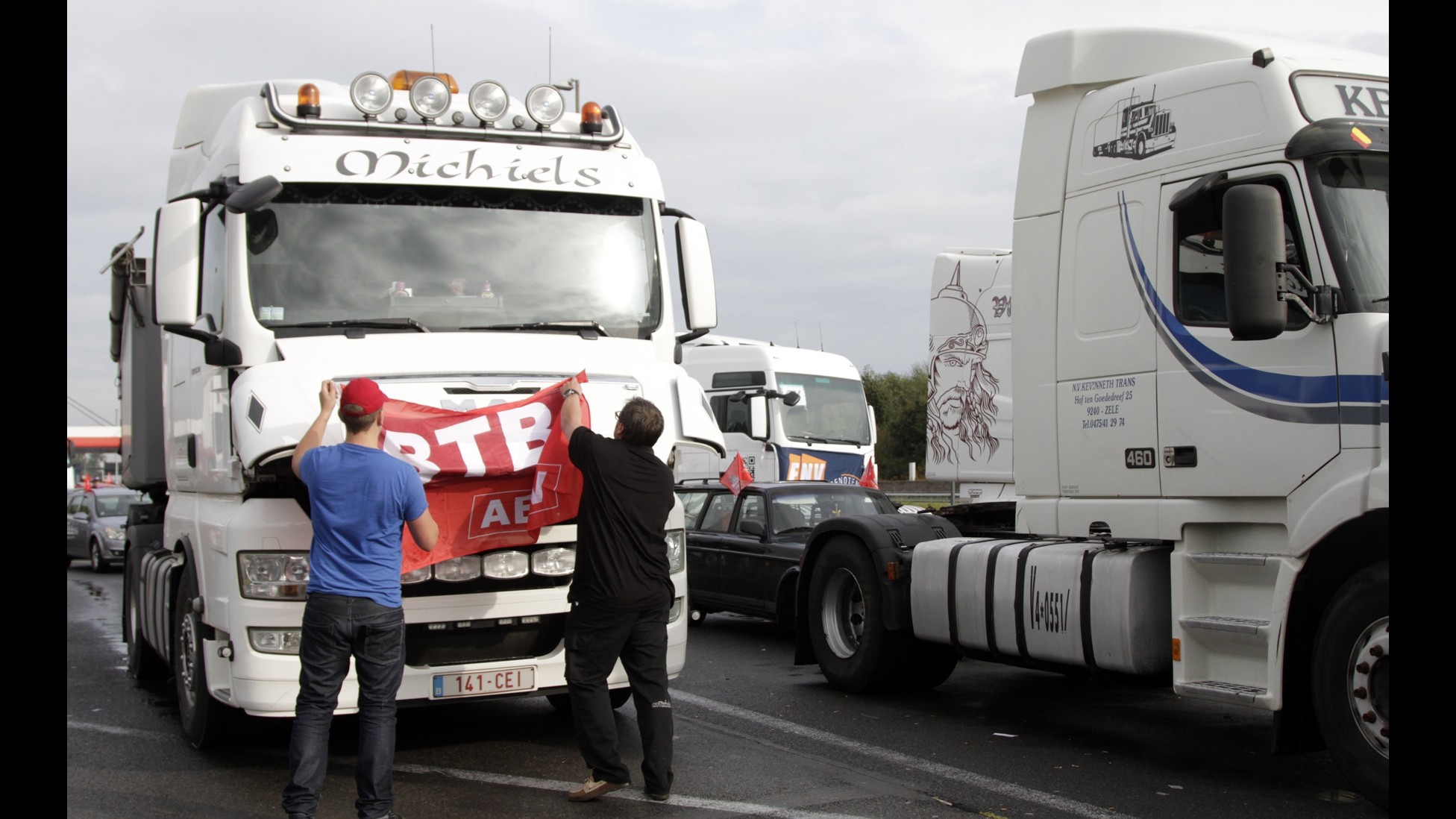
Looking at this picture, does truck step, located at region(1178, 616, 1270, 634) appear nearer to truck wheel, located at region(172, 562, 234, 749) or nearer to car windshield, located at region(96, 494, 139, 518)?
truck wheel, located at region(172, 562, 234, 749)

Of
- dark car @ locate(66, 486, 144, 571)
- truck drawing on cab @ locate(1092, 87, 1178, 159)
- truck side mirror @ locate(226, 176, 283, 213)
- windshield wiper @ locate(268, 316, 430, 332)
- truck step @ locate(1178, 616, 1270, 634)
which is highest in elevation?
truck drawing on cab @ locate(1092, 87, 1178, 159)

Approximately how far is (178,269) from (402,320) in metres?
1.11

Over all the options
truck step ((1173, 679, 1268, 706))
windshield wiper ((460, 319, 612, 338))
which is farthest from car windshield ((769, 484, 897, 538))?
truck step ((1173, 679, 1268, 706))

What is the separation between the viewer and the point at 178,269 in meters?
6.60

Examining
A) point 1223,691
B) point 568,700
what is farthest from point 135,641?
point 1223,691

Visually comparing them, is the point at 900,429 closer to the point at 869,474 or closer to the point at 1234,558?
the point at 869,474

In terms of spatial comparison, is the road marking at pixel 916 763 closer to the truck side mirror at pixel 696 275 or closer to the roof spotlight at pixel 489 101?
the truck side mirror at pixel 696 275

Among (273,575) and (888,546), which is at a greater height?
(273,575)

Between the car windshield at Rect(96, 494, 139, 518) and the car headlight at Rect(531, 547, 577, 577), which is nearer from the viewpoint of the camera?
the car headlight at Rect(531, 547, 577, 577)

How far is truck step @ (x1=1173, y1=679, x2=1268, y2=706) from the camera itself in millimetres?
5887

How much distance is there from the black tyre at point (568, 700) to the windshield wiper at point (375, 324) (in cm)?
238

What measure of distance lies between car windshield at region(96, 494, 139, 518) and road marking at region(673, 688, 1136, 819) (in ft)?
60.3

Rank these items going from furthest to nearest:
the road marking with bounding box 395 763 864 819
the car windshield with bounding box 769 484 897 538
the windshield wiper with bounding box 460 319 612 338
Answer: the car windshield with bounding box 769 484 897 538 → the windshield wiper with bounding box 460 319 612 338 → the road marking with bounding box 395 763 864 819
